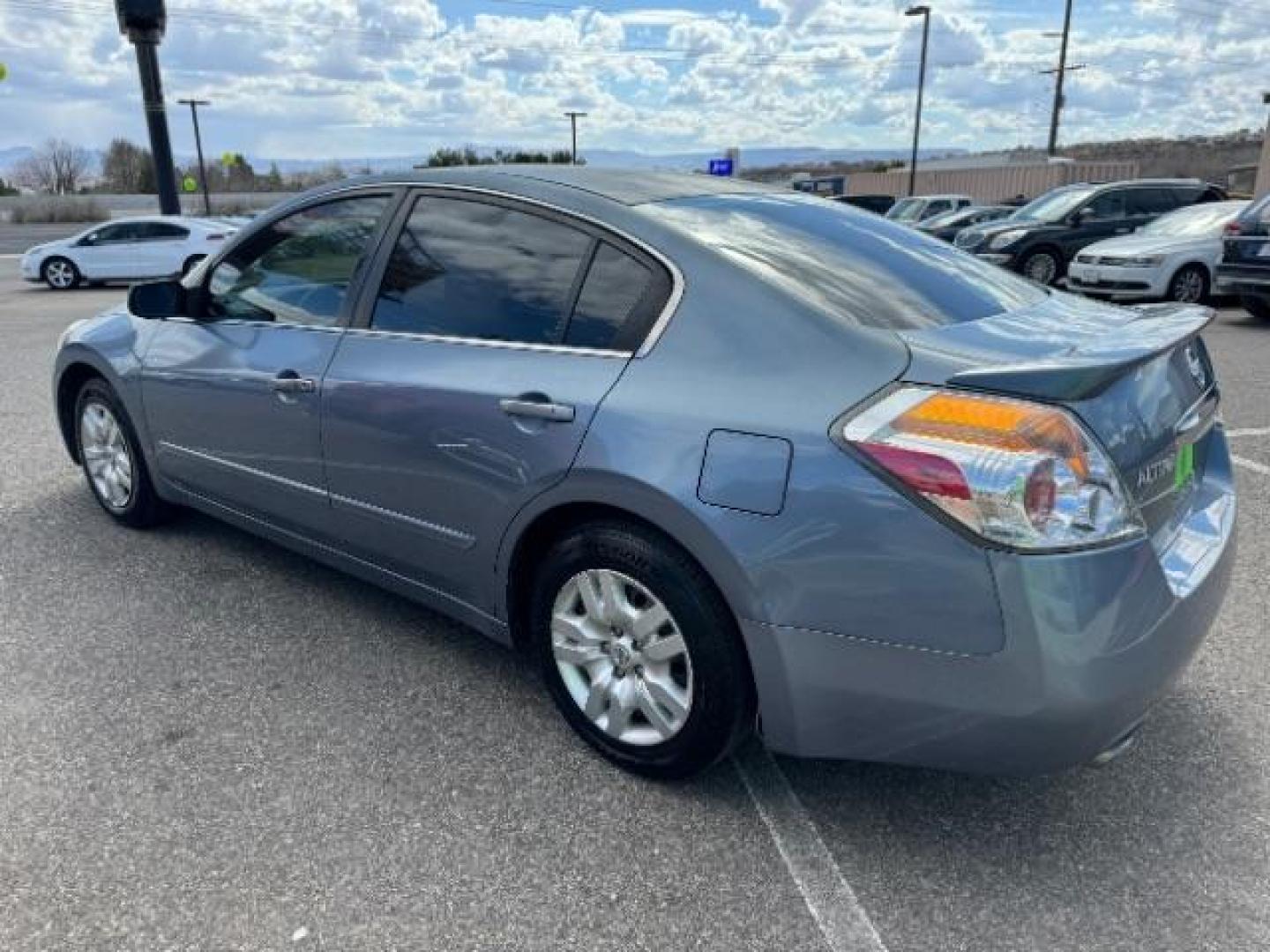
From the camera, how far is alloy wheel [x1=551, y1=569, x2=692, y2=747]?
2484 millimetres

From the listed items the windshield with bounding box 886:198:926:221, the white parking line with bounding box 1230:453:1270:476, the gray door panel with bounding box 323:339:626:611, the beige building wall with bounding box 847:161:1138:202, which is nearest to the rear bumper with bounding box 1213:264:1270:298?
the white parking line with bounding box 1230:453:1270:476

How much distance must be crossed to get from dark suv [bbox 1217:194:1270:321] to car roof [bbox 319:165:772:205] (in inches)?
347

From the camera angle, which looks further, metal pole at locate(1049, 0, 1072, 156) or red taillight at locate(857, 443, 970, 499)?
metal pole at locate(1049, 0, 1072, 156)

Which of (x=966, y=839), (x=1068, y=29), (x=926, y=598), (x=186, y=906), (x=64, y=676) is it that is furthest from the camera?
(x=1068, y=29)

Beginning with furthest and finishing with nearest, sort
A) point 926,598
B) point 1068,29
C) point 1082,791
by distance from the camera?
point 1068,29, point 1082,791, point 926,598

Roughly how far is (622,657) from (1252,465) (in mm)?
4482

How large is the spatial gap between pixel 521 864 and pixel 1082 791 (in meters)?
1.46

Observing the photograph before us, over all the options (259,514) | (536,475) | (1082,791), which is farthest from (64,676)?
(1082,791)

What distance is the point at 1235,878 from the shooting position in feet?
7.37

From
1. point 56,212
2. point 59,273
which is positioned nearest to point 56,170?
point 56,212

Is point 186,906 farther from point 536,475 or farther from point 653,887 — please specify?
point 536,475

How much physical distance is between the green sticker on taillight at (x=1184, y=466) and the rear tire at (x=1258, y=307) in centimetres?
983

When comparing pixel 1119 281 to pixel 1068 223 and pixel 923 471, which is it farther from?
pixel 923 471

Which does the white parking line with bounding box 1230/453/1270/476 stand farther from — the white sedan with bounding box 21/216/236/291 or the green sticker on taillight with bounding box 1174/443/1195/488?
the white sedan with bounding box 21/216/236/291
